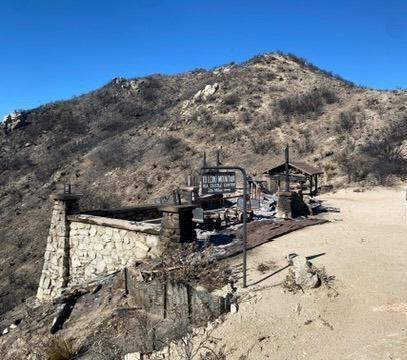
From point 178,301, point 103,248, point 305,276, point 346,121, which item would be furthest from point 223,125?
point 178,301

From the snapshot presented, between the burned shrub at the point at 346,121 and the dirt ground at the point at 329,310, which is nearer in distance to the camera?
the dirt ground at the point at 329,310

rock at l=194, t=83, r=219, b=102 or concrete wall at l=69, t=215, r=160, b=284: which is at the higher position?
rock at l=194, t=83, r=219, b=102

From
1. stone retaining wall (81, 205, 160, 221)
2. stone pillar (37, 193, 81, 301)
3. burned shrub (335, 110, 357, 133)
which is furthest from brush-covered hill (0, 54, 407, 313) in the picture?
stone retaining wall (81, 205, 160, 221)

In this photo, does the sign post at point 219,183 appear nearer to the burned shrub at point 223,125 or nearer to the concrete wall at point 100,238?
the concrete wall at point 100,238

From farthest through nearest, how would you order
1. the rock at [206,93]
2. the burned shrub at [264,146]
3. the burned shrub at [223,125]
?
1. the rock at [206,93]
2. the burned shrub at [223,125]
3. the burned shrub at [264,146]

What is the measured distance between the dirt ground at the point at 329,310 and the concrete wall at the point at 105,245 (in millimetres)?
2513

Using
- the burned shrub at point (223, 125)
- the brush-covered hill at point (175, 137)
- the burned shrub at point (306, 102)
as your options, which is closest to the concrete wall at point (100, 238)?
the brush-covered hill at point (175, 137)

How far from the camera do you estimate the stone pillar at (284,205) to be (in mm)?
16281

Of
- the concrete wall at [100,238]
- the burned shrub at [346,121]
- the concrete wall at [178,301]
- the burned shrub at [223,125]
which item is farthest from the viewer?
the burned shrub at [223,125]

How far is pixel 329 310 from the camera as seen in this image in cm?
758

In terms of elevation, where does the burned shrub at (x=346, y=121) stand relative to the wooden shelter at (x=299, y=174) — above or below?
above

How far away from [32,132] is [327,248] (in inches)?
1923

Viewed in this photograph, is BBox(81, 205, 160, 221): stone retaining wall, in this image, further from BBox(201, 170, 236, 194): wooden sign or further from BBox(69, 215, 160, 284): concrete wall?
BBox(201, 170, 236, 194): wooden sign

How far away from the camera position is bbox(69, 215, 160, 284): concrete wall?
460 inches
